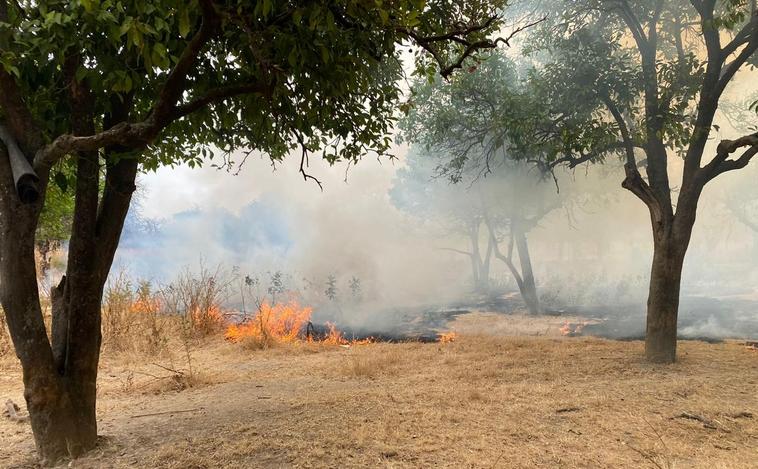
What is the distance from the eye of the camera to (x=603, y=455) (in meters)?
3.58

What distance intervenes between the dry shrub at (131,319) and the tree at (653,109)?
27.3 feet

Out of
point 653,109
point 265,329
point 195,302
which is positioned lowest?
point 265,329

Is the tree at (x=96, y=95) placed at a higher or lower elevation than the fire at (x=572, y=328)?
higher

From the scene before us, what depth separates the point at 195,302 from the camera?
10.5 meters

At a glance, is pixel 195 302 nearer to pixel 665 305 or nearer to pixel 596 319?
pixel 665 305

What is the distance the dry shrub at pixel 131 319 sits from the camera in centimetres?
852

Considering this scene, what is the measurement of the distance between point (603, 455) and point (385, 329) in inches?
476

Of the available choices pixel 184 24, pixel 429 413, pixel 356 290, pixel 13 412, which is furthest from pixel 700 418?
pixel 356 290

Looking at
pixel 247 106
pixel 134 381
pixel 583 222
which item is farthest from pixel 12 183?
pixel 583 222

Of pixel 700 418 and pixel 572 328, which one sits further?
pixel 572 328

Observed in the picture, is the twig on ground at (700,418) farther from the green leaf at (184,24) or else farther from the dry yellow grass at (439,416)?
the green leaf at (184,24)

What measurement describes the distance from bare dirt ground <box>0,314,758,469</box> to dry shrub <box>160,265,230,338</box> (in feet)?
6.90

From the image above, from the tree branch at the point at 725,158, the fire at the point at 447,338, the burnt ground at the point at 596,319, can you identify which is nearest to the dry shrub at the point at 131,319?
the fire at the point at 447,338

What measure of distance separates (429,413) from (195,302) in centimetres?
777
